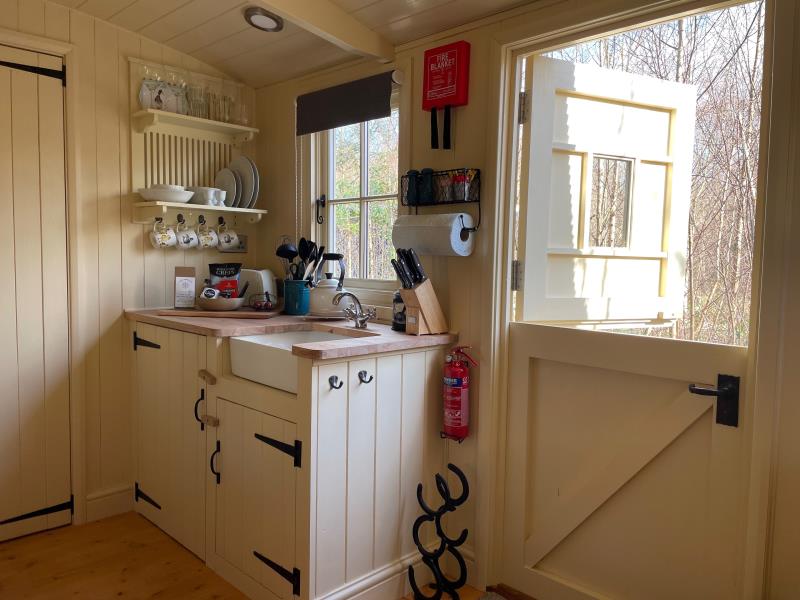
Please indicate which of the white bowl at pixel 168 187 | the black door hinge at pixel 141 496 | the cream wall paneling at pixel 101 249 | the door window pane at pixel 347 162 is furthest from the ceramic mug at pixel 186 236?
the black door hinge at pixel 141 496

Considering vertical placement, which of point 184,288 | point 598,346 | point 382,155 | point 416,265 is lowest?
point 598,346

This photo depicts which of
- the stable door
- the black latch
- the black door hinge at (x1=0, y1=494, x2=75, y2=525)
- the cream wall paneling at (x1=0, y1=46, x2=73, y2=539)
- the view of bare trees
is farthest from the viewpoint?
the black door hinge at (x1=0, y1=494, x2=75, y2=525)

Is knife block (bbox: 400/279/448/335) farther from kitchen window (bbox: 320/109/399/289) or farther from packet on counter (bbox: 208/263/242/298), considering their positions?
packet on counter (bbox: 208/263/242/298)

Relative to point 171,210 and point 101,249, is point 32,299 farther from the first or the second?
point 171,210

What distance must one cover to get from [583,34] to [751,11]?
2.05 feet

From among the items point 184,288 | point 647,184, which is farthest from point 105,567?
point 647,184

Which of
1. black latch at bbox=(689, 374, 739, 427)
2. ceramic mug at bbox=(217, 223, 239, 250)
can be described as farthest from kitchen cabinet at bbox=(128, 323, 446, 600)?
black latch at bbox=(689, 374, 739, 427)

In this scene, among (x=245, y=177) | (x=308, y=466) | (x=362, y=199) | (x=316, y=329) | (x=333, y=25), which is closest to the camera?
(x=308, y=466)

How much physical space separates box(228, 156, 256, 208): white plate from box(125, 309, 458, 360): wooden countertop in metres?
0.72

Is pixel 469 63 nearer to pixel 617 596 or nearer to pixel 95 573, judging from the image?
pixel 617 596

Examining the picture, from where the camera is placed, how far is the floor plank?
2324mm

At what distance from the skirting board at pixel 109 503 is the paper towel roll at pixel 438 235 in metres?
1.88

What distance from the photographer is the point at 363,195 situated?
2.90 meters

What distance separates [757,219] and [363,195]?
5.54ft
